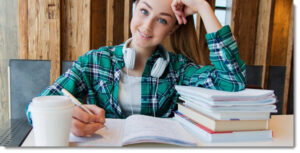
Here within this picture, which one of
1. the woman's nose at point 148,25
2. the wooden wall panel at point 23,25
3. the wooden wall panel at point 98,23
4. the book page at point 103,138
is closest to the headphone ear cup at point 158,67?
the woman's nose at point 148,25

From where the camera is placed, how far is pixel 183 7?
71 cm

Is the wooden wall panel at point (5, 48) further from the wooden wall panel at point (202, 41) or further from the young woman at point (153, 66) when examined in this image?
the wooden wall panel at point (202, 41)

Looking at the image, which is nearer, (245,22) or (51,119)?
(51,119)

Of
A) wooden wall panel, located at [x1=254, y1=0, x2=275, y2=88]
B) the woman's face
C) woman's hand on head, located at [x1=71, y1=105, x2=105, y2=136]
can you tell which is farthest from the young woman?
woman's hand on head, located at [x1=71, y1=105, x2=105, y2=136]

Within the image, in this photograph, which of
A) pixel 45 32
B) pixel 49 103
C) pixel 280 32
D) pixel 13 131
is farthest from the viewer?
pixel 45 32

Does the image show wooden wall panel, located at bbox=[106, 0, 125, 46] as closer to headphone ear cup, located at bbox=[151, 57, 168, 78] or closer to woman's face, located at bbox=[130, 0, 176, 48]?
woman's face, located at bbox=[130, 0, 176, 48]

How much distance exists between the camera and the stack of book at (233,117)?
41 cm

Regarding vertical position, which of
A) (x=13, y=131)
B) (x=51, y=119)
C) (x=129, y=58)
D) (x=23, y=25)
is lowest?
(x=13, y=131)

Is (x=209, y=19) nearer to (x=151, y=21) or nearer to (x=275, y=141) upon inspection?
(x=151, y=21)

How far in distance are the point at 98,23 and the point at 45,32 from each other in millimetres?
246

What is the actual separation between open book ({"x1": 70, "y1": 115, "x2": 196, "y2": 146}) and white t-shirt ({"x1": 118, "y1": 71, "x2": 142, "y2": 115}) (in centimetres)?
28

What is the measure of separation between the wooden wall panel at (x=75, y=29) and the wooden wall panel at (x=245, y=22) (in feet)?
1.93

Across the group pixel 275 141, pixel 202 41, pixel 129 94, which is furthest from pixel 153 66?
pixel 275 141

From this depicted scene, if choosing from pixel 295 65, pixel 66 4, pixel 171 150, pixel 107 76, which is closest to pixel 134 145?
pixel 171 150
